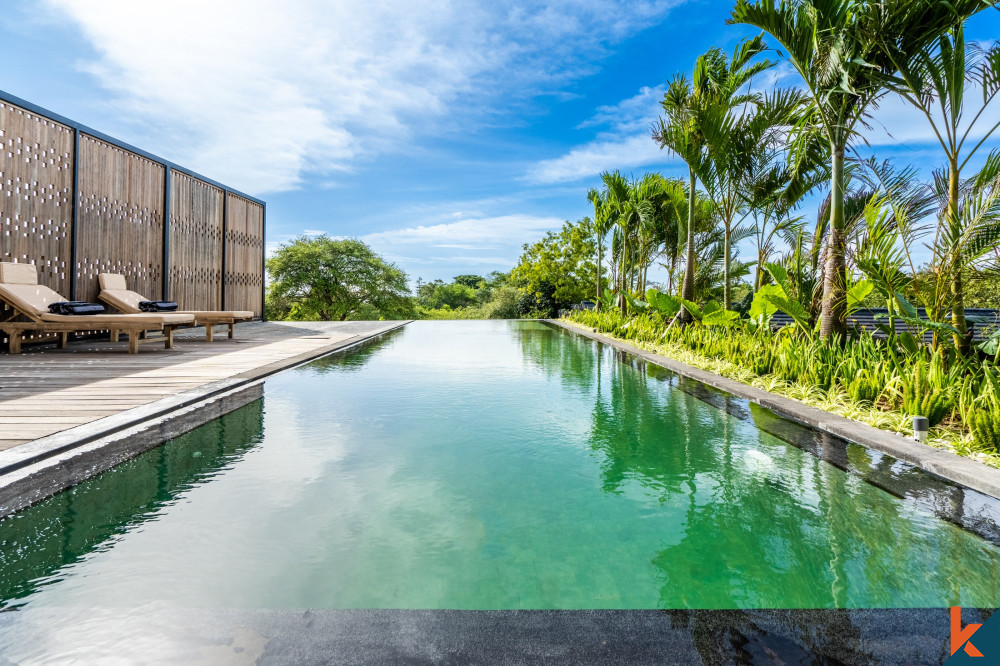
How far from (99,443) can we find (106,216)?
819 cm

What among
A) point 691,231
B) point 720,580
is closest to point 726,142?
point 691,231

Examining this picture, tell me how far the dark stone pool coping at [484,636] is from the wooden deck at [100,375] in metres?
1.94

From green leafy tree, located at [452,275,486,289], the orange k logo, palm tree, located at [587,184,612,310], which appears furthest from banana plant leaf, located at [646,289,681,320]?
green leafy tree, located at [452,275,486,289]

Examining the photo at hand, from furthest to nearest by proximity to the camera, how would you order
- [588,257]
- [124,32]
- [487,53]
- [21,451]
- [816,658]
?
1. [588,257]
2. [487,53]
3. [124,32]
4. [21,451]
5. [816,658]

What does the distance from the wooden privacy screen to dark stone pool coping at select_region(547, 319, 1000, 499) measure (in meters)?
9.36

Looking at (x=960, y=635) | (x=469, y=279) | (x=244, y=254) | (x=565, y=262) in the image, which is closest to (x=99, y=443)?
(x=960, y=635)

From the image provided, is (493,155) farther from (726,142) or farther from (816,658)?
(816,658)

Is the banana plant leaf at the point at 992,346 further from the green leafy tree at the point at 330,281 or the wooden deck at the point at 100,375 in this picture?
the green leafy tree at the point at 330,281

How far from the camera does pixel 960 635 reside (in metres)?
1.39

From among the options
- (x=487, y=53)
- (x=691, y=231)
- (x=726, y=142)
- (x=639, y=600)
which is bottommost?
(x=639, y=600)

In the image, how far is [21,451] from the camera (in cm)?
260

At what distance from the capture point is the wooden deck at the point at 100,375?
10.9ft

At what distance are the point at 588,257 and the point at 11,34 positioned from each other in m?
18.9

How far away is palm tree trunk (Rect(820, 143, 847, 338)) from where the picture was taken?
17.0 ft
